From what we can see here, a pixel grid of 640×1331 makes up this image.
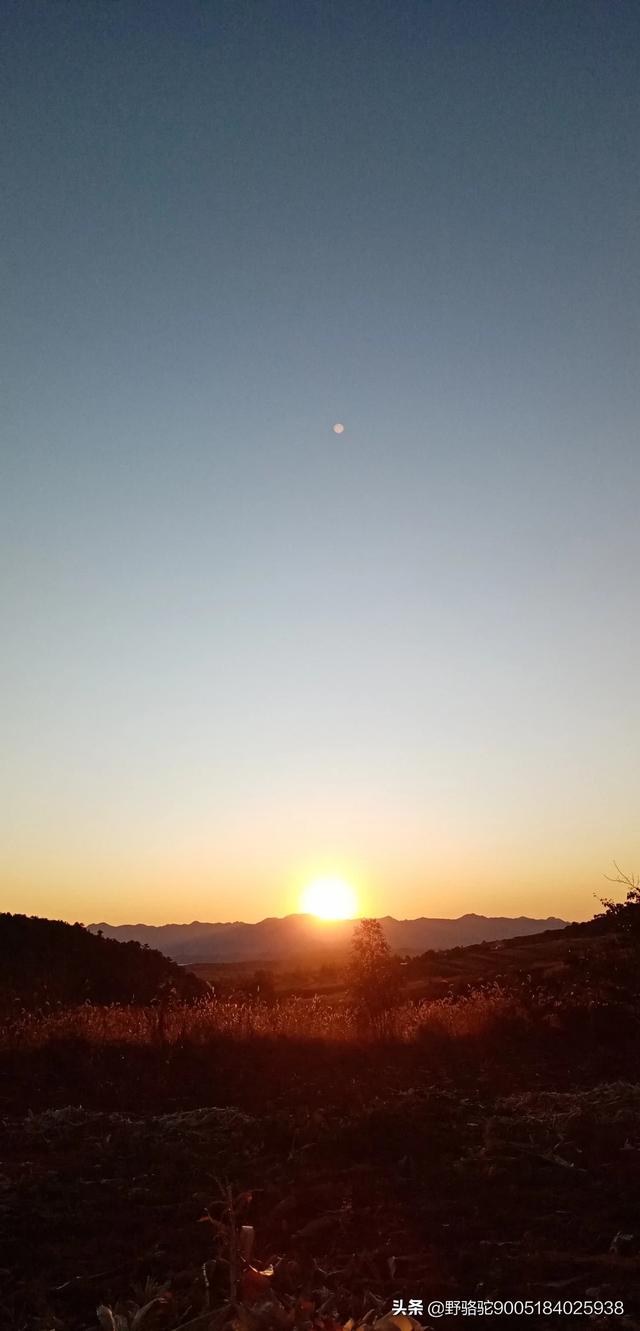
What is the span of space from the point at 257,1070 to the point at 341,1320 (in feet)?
24.6

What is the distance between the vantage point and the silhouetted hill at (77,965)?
22422 millimetres

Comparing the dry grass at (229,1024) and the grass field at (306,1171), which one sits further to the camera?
the dry grass at (229,1024)

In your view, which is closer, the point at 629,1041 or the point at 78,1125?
the point at 78,1125

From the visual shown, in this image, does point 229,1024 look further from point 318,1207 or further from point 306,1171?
point 318,1207

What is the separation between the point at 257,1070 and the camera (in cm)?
1118

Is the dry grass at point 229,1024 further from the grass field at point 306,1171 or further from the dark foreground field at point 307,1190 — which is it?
the dark foreground field at point 307,1190

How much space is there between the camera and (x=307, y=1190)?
6.24m

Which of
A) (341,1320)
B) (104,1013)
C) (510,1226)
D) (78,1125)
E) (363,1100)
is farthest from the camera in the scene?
(104,1013)

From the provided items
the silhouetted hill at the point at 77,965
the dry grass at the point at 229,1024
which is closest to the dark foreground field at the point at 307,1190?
the dry grass at the point at 229,1024

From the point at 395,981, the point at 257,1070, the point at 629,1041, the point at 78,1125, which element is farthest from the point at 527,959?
the point at 78,1125

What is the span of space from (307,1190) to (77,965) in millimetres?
20217

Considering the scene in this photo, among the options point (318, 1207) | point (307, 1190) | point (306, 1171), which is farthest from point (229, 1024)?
point (318, 1207)

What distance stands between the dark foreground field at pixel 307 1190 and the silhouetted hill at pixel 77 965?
1157 cm

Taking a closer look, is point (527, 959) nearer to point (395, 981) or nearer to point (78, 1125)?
point (395, 981)
